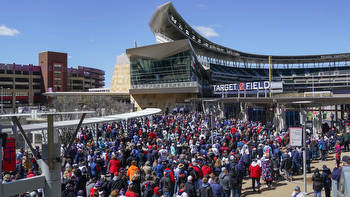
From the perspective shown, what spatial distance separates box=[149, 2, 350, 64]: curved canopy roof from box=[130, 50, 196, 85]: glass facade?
11.2m

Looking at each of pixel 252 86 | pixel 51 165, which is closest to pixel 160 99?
pixel 252 86

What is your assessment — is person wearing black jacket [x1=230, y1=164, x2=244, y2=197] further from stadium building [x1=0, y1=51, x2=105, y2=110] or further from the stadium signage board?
stadium building [x1=0, y1=51, x2=105, y2=110]

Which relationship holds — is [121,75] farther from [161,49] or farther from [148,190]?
[148,190]

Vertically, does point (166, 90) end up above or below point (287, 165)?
above

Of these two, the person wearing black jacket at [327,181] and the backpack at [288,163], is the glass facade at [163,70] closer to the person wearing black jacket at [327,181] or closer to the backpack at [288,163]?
the backpack at [288,163]

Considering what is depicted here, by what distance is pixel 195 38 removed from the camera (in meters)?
76.1

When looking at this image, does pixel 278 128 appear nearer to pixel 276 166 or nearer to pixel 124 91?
pixel 276 166

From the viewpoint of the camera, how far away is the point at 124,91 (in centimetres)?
7131

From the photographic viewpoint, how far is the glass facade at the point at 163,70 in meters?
51.9

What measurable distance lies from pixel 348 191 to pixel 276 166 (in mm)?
7600

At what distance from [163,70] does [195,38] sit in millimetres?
24564

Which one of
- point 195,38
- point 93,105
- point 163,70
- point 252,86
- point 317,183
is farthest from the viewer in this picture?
point 195,38

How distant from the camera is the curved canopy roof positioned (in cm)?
6153

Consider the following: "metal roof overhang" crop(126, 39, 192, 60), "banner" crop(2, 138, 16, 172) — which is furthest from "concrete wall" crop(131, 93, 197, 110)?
"banner" crop(2, 138, 16, 172)
